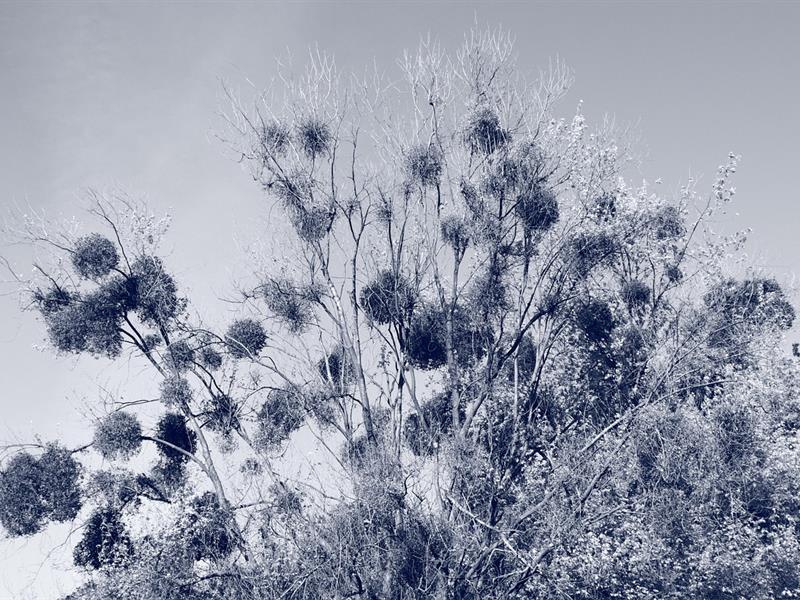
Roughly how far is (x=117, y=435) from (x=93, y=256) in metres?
2.91

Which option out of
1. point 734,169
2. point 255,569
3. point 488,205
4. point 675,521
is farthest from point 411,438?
point 734,169

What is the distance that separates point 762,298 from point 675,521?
585 centimetres

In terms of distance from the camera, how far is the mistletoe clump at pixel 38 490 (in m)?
9.90

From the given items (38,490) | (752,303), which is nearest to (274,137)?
(38,490)

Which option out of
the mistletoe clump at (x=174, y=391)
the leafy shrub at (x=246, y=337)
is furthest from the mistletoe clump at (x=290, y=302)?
the mistletoe clump at (x=174, y=391)

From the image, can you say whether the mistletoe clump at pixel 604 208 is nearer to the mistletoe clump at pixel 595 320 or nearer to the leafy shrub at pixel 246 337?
the mistletoe clump at pixel 595 320

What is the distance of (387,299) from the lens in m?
11.8

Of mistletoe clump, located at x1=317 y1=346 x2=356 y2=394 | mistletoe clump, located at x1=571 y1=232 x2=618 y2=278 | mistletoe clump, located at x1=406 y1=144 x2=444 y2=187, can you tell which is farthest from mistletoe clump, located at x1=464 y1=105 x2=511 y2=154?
mistletoe clump, located at x1=317 y1=346 x2=356 y2=394

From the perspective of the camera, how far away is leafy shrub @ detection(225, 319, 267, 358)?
1154 cm

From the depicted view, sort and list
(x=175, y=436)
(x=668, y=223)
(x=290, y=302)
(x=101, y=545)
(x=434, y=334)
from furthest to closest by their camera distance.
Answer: (x=668, y=223) < (x=175, y=436) < (x=434, y=334) < (x=101, y=545) < (x=290, y=302)

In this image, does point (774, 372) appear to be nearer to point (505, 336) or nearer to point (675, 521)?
point (675, 521)

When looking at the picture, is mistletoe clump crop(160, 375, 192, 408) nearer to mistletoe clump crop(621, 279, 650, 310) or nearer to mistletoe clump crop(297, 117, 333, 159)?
mistletoe clump crop(297, 117, 333, 159)

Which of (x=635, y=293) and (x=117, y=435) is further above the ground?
(x=635, y=293)

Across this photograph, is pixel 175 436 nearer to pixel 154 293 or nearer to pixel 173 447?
pixel 173 447
